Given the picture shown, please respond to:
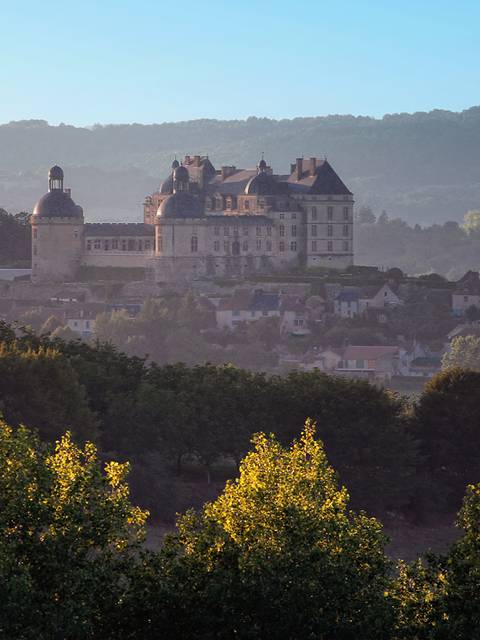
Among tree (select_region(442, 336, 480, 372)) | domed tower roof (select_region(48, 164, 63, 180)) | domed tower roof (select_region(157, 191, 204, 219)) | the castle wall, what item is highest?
domed tower roof (select_region(48, 164, 63, 180))

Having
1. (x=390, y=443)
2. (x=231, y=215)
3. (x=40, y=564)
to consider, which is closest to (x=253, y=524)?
(x=40, y=564)

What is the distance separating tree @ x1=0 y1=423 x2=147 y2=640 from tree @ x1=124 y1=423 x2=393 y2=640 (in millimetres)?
677

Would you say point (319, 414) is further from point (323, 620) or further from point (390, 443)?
point (323, 620)

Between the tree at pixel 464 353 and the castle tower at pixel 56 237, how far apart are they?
76.3 ft

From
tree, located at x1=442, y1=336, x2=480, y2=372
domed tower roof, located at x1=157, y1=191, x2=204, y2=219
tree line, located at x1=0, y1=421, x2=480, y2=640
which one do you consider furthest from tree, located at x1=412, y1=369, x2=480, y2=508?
domed tower roof, located at x1=157, y1=191, x2=204, y2=219

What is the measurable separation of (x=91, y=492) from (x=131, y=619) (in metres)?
1.86

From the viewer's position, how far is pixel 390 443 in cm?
5578

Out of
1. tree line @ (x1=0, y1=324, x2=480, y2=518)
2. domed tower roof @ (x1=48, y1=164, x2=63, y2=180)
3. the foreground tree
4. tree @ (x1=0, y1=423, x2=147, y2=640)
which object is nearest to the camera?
tree @ (x1=0, y1=423, x2=147, y2=640)

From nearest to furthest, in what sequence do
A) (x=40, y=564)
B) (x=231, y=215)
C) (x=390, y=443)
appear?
(x=40, y=564), (x=390, y=443), (x=231, y=215)

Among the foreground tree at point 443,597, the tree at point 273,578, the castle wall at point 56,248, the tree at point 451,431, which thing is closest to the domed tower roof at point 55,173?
the castle wall at point 56,248

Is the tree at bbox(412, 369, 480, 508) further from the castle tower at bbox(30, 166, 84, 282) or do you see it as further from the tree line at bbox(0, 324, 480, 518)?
the castle tower at bbox(30, 166, 84, 282)

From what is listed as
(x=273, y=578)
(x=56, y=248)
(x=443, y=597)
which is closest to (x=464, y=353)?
(x=56, y=248)

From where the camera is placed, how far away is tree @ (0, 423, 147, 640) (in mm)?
25328

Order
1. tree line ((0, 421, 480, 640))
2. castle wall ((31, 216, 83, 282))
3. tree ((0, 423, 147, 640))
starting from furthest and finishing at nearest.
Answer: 1. castle wall ((31, 216, 83, 282))
2. tree line ((0, 421, 480, 640))
3. tree ((0, 423, 147, 640))
